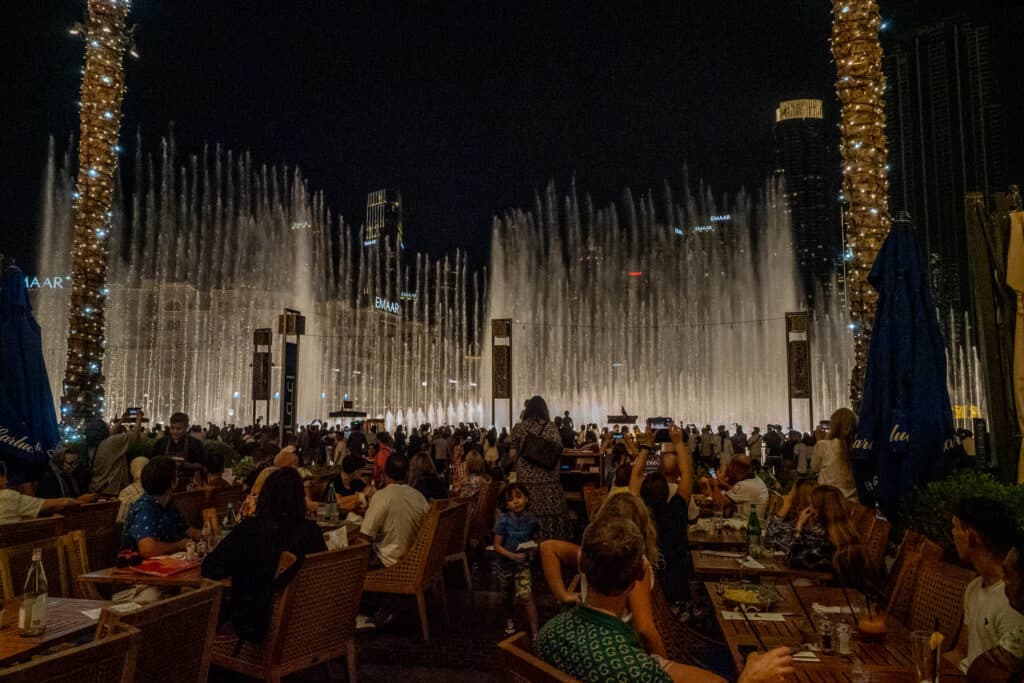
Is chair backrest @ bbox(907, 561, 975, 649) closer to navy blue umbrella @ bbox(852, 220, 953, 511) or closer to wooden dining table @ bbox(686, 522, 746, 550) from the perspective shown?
navy blue umbrella @ bbox(852, 220, 953, 511)

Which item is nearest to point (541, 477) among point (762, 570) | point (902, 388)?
point (762, 570)

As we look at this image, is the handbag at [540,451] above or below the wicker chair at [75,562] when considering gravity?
above

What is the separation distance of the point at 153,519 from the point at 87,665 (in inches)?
119

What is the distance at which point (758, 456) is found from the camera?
17.6 meters

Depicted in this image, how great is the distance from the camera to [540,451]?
22.7ft

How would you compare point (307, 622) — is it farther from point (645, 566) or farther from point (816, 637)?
point (816, 637)

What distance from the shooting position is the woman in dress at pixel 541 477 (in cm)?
704

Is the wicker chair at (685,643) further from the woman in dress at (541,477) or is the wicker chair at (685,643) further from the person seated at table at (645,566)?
the woman in dress at (541,477)

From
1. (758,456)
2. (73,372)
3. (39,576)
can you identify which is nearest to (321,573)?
(39,576)

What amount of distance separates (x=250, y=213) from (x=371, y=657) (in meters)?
32.8

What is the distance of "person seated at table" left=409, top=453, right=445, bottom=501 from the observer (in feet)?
27.3

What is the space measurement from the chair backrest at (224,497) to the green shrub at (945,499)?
581cm

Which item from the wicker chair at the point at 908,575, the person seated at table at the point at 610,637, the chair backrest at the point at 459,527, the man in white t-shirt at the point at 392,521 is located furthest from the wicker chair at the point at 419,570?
the person seated at table at the point at 610,637

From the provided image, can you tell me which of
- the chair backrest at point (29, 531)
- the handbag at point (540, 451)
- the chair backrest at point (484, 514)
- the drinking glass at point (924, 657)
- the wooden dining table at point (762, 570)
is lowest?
the chair backrest at point (484, 514)
